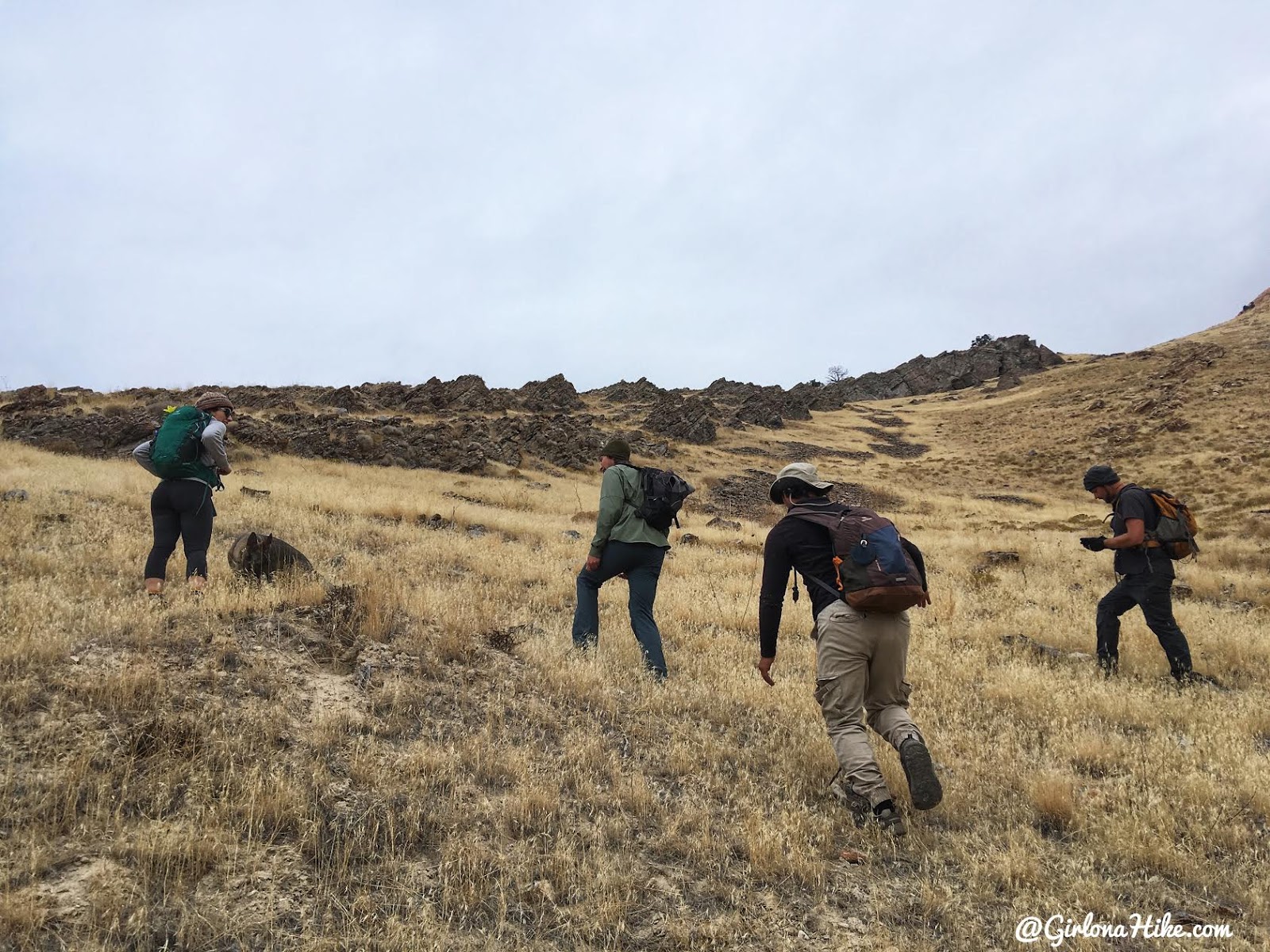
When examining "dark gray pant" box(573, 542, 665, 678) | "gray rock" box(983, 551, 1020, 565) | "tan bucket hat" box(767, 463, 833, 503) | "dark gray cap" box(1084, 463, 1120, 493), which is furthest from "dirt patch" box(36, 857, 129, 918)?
"gray rock" box(983, 551, 1020, 565)

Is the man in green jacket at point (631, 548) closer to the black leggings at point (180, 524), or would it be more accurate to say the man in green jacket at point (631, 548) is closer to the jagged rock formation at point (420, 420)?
the black leggings at point (180, 524)

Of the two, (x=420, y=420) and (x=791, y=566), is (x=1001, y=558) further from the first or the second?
(x=420, y=420)

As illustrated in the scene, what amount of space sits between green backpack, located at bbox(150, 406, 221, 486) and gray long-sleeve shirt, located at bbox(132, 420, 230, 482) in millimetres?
39

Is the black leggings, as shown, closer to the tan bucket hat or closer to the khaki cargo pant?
the tan bucket hat

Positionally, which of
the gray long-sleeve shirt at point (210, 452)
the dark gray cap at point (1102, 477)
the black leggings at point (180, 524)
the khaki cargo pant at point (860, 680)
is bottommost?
the khaki cargo pant at point (860, 680)

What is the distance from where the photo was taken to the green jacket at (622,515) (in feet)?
19.9

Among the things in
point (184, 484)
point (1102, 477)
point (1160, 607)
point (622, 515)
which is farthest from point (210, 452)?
point (1160, 607)

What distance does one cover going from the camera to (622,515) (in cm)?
614

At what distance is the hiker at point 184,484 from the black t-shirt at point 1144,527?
8671mm

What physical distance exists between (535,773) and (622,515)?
2.71 m

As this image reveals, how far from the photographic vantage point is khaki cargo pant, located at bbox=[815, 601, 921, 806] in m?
3.76

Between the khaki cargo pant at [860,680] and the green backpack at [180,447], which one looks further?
the green backpack at [180,447]

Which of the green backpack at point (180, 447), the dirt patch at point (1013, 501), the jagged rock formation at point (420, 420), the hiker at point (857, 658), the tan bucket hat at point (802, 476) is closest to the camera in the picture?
the hiker at point (857, 658)

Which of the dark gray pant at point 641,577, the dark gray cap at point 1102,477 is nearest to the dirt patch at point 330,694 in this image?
the dark gray pant at point 641,577
